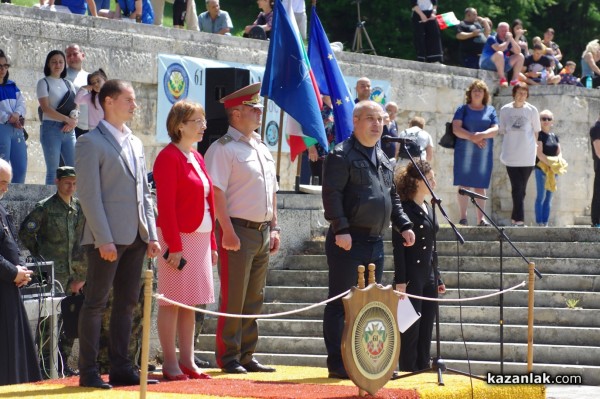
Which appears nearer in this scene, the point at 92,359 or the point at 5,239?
the point at 92,359

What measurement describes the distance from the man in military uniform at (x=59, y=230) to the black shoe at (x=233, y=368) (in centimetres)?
183

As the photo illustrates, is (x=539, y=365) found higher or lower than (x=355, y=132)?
lower

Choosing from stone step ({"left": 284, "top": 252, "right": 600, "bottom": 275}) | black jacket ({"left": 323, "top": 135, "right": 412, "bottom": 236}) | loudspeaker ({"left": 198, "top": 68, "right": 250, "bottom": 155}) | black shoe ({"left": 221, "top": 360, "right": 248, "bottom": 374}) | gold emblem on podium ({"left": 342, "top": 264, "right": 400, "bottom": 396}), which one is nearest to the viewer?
gold emblem on podium ({"left": 342, "top": 264, "right": 400, "bottom": 396})

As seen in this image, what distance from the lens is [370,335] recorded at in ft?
27.0

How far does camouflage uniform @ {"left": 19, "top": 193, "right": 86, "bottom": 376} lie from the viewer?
1081 cm

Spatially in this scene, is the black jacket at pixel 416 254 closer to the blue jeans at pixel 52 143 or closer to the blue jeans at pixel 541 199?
the blue jeans at pixel 52 143

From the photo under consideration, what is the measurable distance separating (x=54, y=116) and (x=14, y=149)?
1.64 ft

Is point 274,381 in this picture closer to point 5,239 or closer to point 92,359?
point 92,359

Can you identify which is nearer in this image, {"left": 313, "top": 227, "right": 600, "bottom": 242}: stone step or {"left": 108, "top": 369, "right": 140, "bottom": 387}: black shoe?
{"left": 108, "top": 369, "right": 140, "bottom": 387}: black shoe

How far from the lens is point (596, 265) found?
13656mm

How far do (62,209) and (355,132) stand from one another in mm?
2861

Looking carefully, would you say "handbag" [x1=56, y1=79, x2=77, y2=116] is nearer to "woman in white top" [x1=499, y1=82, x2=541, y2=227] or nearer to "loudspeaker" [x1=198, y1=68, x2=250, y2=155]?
"loudspeaker" [x1=198, y1=68, x2=250, y2=155]

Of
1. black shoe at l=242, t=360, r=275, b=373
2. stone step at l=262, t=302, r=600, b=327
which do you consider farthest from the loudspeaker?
black shoe at l=242, t=360, r=275, b=373

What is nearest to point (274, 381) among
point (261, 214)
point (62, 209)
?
point (261, 214)
